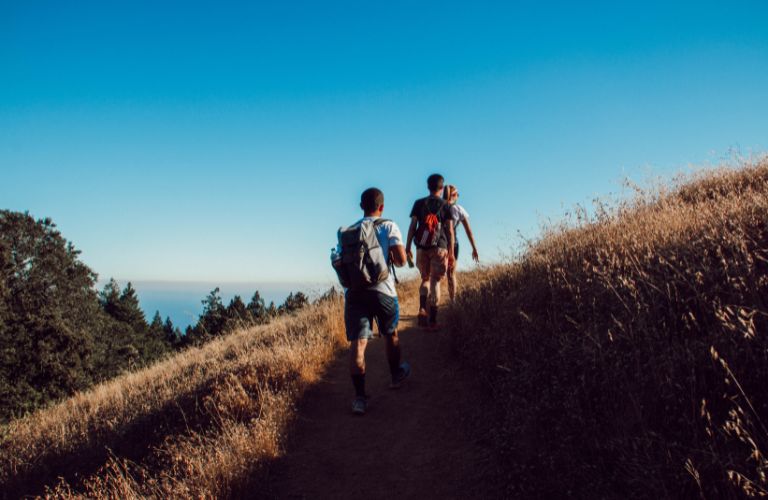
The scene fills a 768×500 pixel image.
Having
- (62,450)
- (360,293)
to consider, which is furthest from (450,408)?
(62,450)

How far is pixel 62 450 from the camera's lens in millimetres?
6852

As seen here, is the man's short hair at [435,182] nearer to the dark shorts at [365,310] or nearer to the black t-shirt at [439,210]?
the black t-shirt at [439,210]

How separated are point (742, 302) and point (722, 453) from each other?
1.23 metres

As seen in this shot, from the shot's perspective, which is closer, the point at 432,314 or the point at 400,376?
the point at 400,376

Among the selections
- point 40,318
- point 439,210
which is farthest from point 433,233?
point 40,318

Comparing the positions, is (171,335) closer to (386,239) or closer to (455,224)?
(455,224)

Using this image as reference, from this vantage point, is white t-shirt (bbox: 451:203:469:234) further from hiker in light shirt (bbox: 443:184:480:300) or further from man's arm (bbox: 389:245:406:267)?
man's arm (bbox: 389:245:406:267)

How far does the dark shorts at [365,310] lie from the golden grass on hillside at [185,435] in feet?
4.57

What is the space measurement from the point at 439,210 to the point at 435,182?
1.60 feet

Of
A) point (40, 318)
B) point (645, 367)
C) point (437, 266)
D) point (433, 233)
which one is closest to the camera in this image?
point (645, 367)

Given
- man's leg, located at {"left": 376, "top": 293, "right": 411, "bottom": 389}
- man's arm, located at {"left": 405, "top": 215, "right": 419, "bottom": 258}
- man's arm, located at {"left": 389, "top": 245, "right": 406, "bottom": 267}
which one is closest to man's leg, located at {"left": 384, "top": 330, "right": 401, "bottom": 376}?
man's leg, located at {"left": 376, "top": 293, "right": 411, "bottom": 389}

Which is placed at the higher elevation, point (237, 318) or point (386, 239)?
point (386, 239)

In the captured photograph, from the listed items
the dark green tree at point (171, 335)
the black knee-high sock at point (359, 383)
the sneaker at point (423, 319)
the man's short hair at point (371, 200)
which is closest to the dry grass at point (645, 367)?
the black knee-high sock at point (359, 383)

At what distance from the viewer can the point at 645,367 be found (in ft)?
10.3
